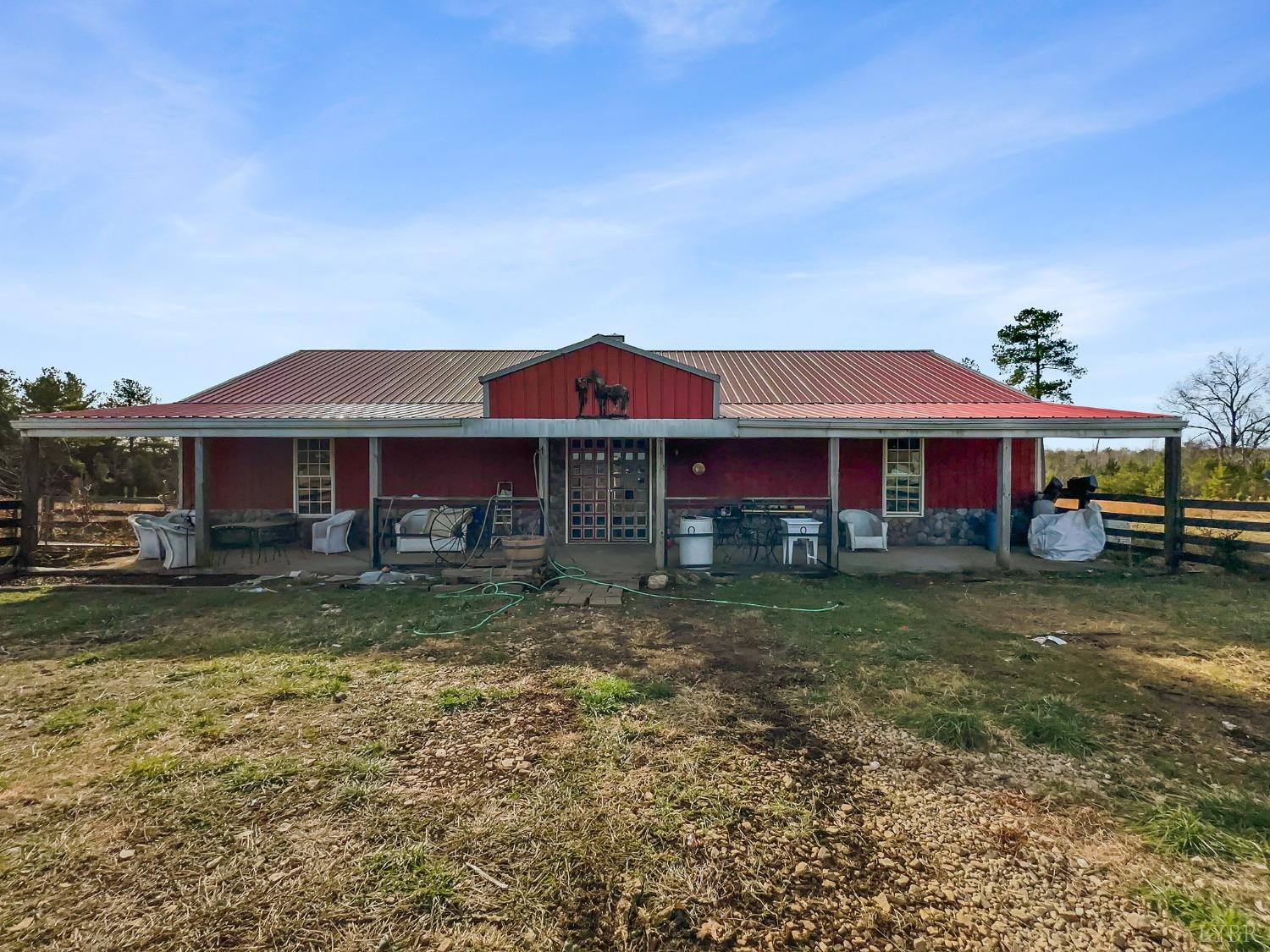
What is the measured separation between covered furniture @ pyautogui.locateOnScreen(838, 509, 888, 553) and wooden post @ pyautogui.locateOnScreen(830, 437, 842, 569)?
1710 mm

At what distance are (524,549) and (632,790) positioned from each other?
5.93m

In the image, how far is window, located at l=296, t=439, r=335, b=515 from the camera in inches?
467

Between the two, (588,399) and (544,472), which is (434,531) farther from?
(588,399)

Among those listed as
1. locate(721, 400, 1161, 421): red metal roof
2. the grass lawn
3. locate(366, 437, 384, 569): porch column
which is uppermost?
locate(721, 400, 1161, 421): red metal roof

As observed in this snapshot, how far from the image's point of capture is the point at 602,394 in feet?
31.1

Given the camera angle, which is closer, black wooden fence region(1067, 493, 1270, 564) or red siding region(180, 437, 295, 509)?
black wooden fence region(1067, 493, 1270, 564)

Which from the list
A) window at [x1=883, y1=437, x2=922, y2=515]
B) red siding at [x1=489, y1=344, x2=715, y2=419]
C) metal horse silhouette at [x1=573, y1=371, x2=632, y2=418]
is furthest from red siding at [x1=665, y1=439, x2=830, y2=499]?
metal horse silhouette at [x1=573, y1=371, x2=632, y2=418]

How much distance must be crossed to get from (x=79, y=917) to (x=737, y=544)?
31.1 ft

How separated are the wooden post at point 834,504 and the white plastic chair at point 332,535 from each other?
8.60 m

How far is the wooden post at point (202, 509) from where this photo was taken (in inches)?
364

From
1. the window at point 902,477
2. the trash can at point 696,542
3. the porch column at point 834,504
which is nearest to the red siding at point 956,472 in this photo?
the window at point 902,477

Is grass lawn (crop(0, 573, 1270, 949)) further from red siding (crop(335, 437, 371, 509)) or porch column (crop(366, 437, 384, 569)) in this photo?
red siding (crop(335, 437, 371, 509))

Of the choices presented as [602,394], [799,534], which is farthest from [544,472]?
[799,534]

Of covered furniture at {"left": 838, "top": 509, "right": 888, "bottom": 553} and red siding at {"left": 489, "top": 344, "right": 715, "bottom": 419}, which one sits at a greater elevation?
red siding at {"left": 489, "top": 344, "right": 715, "bottom": 419}
